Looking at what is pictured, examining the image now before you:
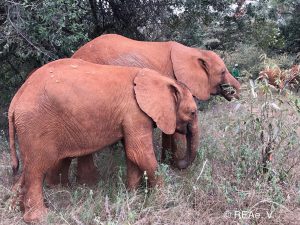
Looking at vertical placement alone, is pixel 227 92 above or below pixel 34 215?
above

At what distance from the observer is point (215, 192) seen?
14.6ft

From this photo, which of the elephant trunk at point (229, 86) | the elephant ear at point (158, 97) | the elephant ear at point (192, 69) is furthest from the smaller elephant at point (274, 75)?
the elephant ear at point (158, 97)

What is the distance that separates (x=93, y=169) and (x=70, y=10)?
215cm

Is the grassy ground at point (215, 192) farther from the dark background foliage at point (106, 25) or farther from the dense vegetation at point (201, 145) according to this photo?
the dark background foliage at point (106, 25)

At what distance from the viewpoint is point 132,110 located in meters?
4.20

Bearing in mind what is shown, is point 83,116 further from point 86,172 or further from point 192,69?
point 192,69

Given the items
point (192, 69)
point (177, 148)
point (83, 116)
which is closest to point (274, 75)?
point (192, 69)

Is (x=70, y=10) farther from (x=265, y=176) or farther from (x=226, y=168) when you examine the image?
(x=265, y=176)

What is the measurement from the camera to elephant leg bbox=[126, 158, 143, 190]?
4.49 metres

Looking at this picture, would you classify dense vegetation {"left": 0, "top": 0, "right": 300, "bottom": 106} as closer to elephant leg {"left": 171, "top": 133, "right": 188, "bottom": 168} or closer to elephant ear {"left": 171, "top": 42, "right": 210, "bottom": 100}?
elephant ear {"left": 171, "top": 42, "right": 210, "bottom": 100}

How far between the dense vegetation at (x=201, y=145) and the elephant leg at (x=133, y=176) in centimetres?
9

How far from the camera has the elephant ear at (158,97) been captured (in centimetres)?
425

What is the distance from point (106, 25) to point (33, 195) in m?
4.32

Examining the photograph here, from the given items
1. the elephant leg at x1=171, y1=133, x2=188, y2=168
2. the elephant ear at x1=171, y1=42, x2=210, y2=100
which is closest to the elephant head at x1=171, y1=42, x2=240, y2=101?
the elephant ear at x1=171, y1=42, x2=210, y2=100
